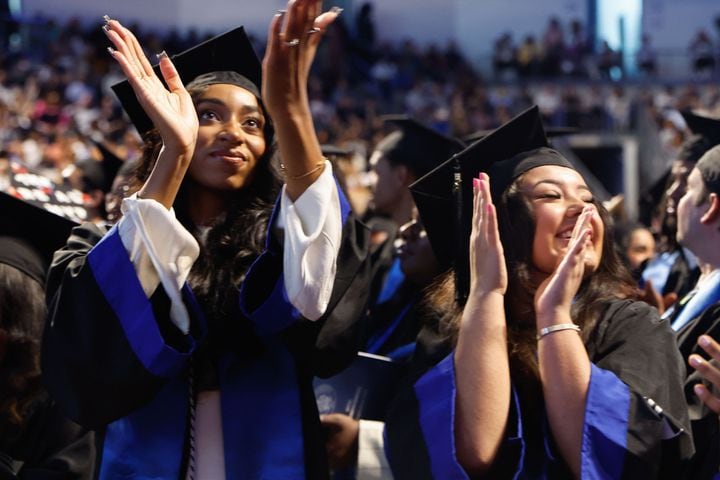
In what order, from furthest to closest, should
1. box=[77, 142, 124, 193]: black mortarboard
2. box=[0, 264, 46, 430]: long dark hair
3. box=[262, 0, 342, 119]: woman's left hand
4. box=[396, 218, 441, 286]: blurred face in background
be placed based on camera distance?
box=[77, 142, 124, 193]: black mortarboard
box=[396, 218, 441, 286]: blurred face in background
box=[0, 264, 46, 430]: long dark hair
box=[262, 0, 342, 119]: woman's left hand

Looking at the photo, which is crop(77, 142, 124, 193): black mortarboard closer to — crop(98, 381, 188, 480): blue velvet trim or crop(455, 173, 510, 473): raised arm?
crop(98, 381, 188, 480): blue velvet trim

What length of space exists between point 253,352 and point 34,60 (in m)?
18.6

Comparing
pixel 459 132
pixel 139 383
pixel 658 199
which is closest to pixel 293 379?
pixel 139 383

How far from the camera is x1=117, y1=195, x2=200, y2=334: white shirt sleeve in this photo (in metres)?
2.26

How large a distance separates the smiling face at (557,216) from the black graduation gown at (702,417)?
1.30 feet

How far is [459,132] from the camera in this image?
19875 millimetres

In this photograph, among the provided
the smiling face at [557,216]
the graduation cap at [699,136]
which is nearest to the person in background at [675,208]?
the graduation cap at [699,136]

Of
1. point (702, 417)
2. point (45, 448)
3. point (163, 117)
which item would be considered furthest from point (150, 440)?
point (702, 417)

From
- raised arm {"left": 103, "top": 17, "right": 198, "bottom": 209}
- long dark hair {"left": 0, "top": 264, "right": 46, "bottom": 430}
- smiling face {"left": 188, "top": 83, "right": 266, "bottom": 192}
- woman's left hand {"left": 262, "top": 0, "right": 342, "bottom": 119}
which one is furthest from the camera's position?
long dark hair {"left": 0, "top": 264, "right": 46, "bottom": 430}

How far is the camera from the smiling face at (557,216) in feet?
8.06

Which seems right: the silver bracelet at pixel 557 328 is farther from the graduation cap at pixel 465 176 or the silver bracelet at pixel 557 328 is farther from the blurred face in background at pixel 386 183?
the blurred face in background at pixel 386 183

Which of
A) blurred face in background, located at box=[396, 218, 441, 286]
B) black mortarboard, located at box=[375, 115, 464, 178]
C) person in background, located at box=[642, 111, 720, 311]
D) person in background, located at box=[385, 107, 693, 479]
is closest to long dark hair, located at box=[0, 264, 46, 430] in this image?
person in background, located at box=[385, 107, 693, 479]

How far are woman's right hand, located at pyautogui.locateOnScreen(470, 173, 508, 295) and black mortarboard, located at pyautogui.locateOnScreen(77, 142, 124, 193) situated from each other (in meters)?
2.92

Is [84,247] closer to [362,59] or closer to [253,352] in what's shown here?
[253,352]
